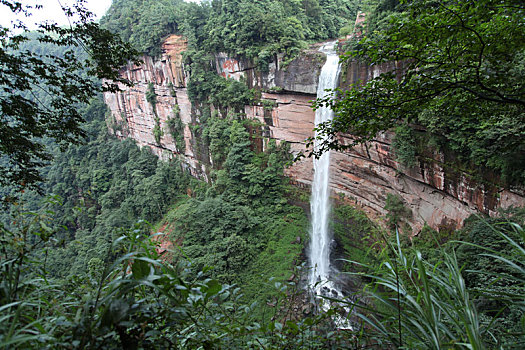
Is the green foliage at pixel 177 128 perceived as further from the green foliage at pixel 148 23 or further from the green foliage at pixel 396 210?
the green foliage at pixel 396 210

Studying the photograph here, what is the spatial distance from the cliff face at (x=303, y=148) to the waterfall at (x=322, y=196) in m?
0.36

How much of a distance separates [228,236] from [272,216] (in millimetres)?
2269

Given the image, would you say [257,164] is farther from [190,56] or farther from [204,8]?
[204,8]

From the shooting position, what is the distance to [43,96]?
91.8ft

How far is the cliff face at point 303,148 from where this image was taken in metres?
7.47

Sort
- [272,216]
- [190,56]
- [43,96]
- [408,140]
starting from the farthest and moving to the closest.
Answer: [43,96]
[190,56]
[272,216]
[408,140]

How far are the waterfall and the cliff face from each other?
365mm

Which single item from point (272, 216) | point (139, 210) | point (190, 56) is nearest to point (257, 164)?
point (272, 216)

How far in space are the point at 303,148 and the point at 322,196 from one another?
237 cm

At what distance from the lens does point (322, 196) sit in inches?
456

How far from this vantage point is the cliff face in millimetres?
7473

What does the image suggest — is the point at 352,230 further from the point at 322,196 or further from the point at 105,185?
the point at 105,185

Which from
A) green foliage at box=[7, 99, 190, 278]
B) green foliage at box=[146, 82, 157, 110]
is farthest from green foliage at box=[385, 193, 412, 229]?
green foliage at box=[146, 82, 157, 110]

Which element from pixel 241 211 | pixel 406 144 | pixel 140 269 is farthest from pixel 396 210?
pixel 140 269
